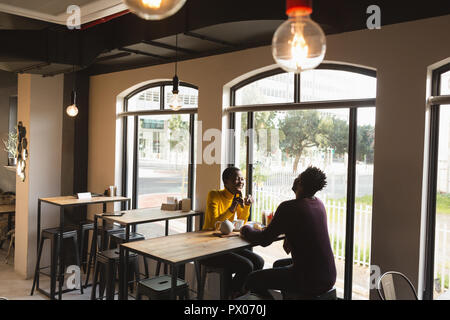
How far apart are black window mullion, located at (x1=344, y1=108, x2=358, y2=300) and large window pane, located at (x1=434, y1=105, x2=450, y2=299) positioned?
2.10ft

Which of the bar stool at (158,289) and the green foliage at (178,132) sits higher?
the green foliage at (178,132)

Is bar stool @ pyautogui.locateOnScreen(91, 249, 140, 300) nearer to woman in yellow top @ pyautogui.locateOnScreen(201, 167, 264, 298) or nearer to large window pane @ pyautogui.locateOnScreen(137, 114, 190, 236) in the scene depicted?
woman in yellow top @ pyautogui.locateOnScreen(201, 167, 264, 298)

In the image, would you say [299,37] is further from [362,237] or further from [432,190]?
[362,237]

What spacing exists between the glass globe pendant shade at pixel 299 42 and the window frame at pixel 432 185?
2.07 meters

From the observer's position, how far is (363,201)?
3.26 meters

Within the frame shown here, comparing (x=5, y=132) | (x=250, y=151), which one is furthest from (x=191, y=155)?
(x=5, y=132)

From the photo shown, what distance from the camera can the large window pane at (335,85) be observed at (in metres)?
3.25

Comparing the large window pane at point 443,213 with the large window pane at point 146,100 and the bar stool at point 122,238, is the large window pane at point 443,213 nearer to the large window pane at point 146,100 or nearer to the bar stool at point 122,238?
the bar stool at point 122,238

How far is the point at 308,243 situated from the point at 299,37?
1605 millimetres

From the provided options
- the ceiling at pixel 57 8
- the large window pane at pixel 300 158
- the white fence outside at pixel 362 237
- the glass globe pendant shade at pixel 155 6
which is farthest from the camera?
the large window pane at pixel 300 158

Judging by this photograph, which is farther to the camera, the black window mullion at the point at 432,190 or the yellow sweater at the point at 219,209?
the yellow sweater at the point at 219,209

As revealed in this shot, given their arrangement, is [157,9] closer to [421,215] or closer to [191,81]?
[421,215]

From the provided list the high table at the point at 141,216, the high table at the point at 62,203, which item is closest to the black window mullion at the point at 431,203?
the high table at the point at 141,216
